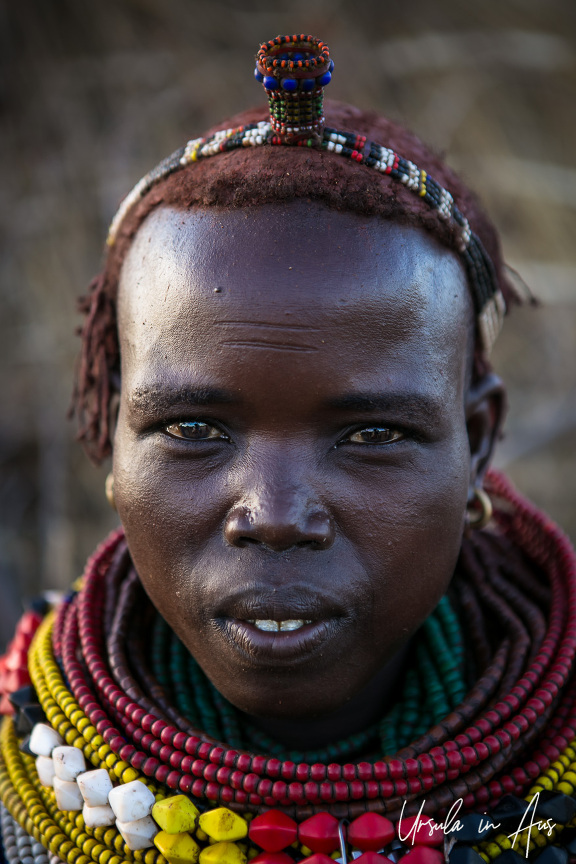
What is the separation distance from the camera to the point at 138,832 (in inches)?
57.9

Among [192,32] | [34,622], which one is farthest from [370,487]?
[192,32]

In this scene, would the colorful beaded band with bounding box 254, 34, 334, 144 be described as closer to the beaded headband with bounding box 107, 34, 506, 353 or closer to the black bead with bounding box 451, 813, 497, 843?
the beaded headband with bounding box 107, 34, 506, 353

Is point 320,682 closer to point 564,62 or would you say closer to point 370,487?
point 370,487

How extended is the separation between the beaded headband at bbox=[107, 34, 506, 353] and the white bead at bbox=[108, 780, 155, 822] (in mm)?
1134

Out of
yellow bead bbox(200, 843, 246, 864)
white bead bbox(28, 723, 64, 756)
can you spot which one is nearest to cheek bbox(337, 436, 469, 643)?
yellow bead bbox(200, 843, 246, 864)

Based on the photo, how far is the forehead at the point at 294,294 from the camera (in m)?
1.37

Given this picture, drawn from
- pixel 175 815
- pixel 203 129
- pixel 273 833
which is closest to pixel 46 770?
pixel 175 815

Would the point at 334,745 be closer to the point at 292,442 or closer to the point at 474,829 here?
the point at 474,829

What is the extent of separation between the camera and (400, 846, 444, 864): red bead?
1405 mm

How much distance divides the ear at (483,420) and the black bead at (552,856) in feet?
2.28

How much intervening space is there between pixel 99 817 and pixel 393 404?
96 cm

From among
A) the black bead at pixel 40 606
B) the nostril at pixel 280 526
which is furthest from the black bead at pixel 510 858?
the black bead at pixel 40 606

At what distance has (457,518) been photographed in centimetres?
153

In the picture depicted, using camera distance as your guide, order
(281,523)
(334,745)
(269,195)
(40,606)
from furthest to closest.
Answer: (40,606) → (334,745) → (269,195) → (281,523)
